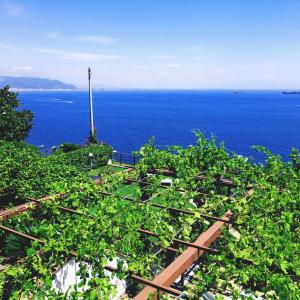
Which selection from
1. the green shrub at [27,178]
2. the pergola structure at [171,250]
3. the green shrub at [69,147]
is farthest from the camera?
the green shrub at [69,147]

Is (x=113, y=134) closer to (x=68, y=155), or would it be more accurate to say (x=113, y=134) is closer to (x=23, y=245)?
(x=68, y=155)

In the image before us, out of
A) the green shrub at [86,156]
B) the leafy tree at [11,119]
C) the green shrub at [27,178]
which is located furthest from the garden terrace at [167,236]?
the leafy tree at [11,119]

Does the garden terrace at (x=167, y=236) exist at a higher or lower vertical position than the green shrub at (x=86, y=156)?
higher

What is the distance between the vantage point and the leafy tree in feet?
97.9

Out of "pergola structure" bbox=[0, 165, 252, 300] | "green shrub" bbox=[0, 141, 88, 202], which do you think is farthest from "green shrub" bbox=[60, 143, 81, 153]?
"pergola structure" bbox=[0, 165, 252, 300]

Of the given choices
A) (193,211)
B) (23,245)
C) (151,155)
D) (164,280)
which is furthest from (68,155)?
(164,280)

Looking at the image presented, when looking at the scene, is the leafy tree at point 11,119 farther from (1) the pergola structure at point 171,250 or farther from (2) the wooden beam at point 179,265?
(2) the wooden beam at point 179,265

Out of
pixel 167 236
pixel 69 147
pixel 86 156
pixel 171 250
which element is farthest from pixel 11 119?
pixel 171 250

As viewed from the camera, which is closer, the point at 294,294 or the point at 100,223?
the point at 294,294

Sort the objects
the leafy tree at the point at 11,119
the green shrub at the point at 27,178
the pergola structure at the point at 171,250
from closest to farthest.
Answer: the pergola structure at the point at 171,250
the green shrub at the point at 27,178
the leafy tree at the point at 11,119

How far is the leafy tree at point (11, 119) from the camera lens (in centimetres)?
2983

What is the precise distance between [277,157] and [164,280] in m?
7.03

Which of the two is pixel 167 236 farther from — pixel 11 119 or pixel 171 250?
pixel 11 119

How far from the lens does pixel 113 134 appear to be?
85.5m
